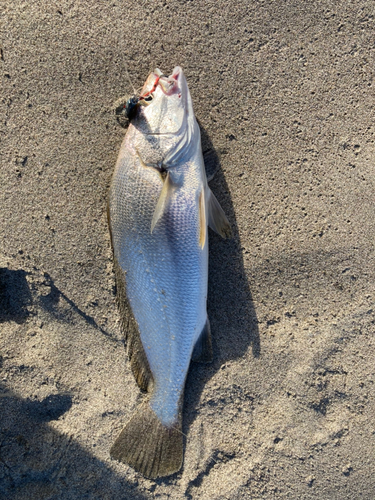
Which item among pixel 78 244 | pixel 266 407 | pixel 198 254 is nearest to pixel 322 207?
pixel 198 254

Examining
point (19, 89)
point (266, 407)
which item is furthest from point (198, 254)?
point (19, 89)

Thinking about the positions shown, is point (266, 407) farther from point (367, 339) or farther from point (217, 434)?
point (367, 339)

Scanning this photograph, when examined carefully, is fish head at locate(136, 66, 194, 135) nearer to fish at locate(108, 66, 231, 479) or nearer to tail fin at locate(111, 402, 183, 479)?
fish at locate(108, 66, 231, 479)

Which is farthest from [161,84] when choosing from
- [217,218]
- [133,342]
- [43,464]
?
[43,464]

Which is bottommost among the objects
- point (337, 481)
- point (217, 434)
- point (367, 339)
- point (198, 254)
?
point (337, 481)

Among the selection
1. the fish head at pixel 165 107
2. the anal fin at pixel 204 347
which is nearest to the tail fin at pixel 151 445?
the anal fin at pixel 204 347

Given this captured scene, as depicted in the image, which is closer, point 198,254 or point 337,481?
point 198,254

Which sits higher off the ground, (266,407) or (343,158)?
(343,158)
